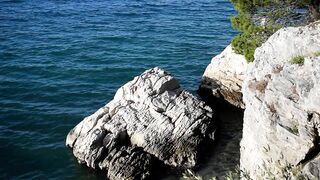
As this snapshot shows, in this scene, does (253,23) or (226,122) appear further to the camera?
(226,122)

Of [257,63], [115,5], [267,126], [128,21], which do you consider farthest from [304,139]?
[115,5]

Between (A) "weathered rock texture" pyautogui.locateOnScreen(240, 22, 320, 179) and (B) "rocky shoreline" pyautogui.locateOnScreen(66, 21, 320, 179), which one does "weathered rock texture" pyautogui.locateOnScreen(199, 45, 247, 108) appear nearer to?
(B) "rocky shoreline" pyautogui.locateOnScreen(66, 21, 320, 179)

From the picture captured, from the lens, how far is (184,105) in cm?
3150

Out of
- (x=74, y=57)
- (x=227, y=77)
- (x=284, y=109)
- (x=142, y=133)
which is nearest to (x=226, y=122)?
(x=227, y=77)

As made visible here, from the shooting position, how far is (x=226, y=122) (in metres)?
34.4

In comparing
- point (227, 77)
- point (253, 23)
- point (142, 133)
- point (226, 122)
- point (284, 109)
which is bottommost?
point (226, 122)

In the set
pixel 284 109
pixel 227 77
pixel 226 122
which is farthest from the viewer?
pixel 227 77

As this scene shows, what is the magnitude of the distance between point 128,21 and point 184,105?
101 ft

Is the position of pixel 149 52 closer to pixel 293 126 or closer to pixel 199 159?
pixel 199 159

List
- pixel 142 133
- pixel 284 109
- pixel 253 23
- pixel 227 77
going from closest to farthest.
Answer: pixel 284 109
pixel 142 133
pixel 253 23
pixel 227 77

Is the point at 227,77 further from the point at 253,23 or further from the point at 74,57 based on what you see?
the point at 74,57

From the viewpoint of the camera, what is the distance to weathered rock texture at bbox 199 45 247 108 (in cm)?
3609

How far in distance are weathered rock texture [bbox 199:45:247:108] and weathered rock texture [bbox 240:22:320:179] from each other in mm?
11460

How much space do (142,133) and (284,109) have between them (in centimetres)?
1155
